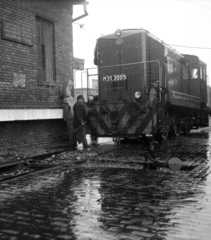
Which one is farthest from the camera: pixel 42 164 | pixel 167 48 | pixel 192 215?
pixel 167 48

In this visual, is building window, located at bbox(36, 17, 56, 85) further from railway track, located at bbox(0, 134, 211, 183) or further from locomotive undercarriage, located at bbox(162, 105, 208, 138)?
locomotive undercarriage, located at bbox(162, 105, 208, 138)

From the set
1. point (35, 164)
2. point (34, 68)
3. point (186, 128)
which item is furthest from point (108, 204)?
point (186, 128)

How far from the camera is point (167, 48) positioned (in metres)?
12.8

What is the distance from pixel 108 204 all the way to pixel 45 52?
7641mm

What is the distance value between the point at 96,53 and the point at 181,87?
446cm

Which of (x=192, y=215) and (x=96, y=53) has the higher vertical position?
(x=96, y=53)

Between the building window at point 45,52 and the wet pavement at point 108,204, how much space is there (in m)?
4.74

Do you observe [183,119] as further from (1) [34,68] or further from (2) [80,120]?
(1) [34,68]

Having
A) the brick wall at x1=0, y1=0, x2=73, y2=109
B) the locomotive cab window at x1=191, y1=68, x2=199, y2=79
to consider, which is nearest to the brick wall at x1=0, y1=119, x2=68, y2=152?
the brick wall at x1=0, y1=0, x2=73, y2=109

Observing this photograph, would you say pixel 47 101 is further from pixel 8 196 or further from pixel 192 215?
pixel 192 215

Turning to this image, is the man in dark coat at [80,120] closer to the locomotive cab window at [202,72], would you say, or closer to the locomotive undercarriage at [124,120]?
the locomotive undercarriage at [124,120]

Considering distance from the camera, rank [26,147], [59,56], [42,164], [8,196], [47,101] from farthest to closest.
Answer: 1. [59,56]
2. [47,101]
3. [26,147]
4. [42,164]
5. [8,196]

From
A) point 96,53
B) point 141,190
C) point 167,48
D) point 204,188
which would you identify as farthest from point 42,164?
point 167,48

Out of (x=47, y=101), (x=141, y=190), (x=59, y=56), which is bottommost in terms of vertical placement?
(x=141, y=190)
